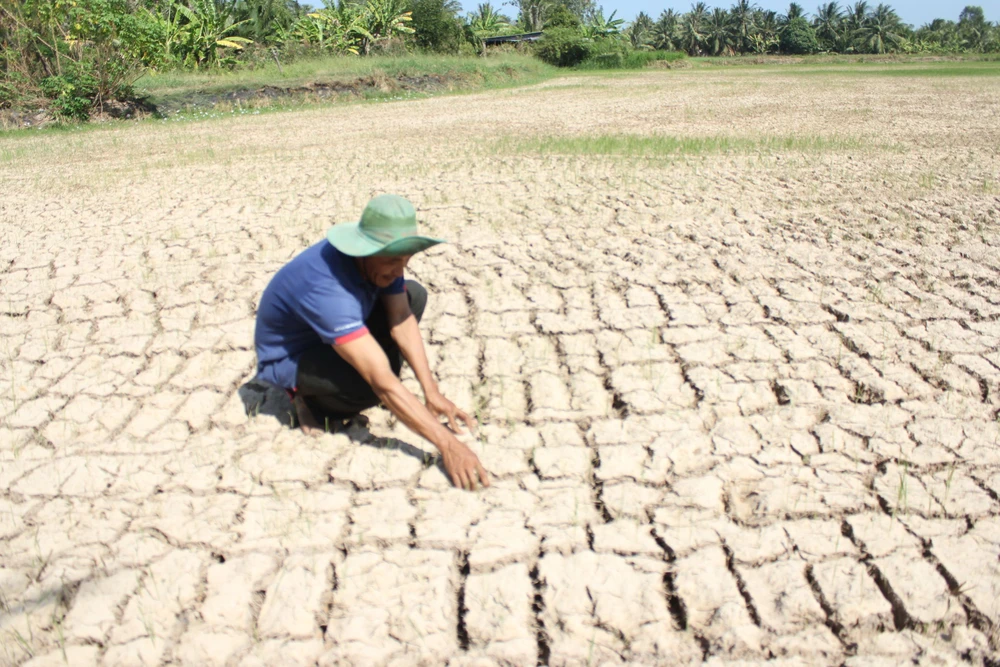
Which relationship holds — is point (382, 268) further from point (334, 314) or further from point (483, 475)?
point (483, 475)

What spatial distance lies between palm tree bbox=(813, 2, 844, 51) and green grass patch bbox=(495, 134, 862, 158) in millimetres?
57910

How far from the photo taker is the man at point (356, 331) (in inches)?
89.7

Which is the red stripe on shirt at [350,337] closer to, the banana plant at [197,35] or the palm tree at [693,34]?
the banana plant at [197,35]

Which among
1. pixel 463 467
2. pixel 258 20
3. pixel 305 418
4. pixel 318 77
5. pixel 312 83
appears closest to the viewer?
pixel 463 467

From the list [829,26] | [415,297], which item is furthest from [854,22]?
[415,297]

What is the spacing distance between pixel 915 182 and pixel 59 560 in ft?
20.7

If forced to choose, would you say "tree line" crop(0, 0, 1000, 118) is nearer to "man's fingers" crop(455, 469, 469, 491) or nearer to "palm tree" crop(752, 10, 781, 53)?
"palm tree" crop(752, 10, 781, 53)

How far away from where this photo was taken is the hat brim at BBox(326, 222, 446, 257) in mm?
2213

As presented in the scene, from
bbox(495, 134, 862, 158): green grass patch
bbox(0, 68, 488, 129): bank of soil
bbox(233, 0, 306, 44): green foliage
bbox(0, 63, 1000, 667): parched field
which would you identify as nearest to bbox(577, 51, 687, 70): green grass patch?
bbox(233, 0, 306, 44): green foliage

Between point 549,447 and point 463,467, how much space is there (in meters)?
0.40

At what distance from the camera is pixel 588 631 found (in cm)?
192

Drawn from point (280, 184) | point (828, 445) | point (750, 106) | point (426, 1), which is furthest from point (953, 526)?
point (426, 1)

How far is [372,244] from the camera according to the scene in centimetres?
228

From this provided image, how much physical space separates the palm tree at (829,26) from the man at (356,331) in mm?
65015
